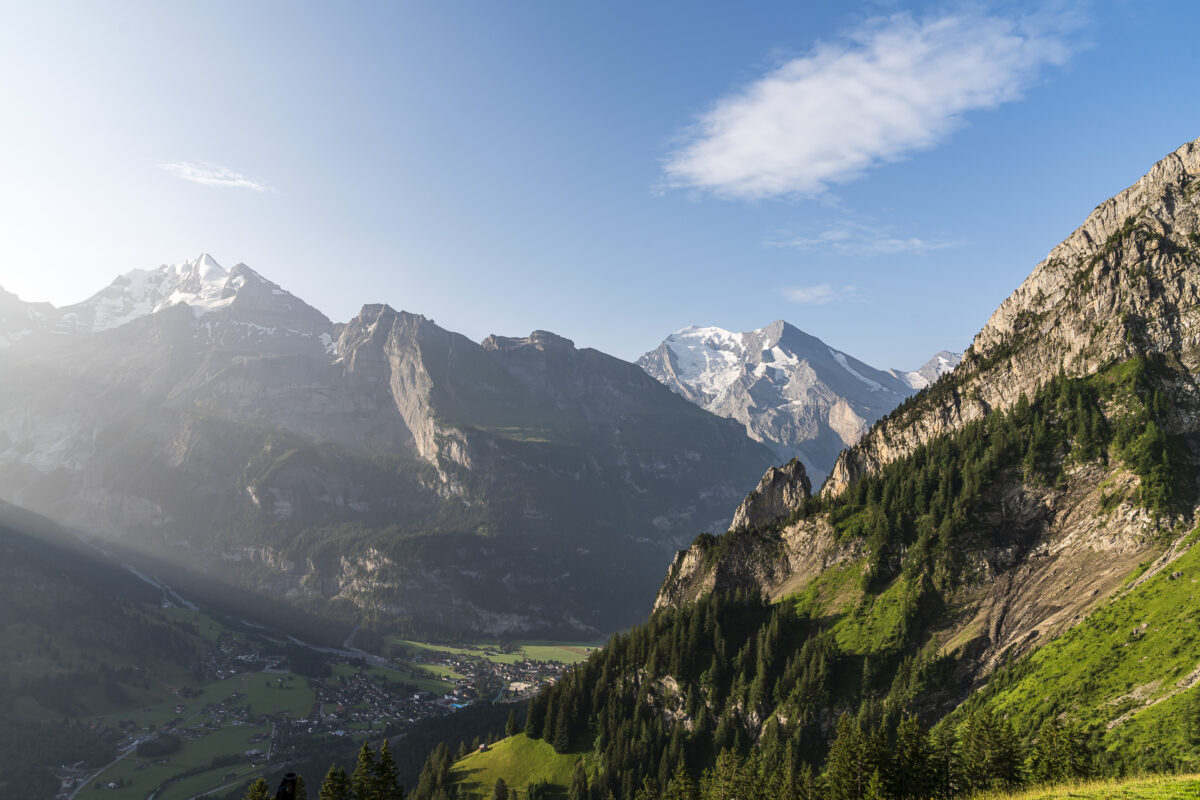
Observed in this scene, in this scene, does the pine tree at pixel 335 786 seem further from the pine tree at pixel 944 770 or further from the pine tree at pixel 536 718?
the pine tree at pixel 536 718

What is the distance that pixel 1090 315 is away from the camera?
129500mm

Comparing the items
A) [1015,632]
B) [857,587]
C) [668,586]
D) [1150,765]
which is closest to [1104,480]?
[1015,632]

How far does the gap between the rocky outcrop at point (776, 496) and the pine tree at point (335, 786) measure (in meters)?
118

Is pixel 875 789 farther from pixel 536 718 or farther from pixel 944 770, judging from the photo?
pixel 536 718

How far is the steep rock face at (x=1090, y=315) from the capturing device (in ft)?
391

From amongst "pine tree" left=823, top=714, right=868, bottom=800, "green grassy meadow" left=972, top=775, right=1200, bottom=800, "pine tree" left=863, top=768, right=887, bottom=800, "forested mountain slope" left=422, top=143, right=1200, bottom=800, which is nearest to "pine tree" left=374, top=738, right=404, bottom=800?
"forested mountain slope" left=422, top=143, right=1200, bottom=800

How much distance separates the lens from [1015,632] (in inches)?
3900

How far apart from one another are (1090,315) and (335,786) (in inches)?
6087

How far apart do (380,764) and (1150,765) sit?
80038 mm

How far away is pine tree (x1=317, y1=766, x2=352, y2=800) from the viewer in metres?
68.1

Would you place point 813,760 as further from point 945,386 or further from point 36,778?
point 36,778

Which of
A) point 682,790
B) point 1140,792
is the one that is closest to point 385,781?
point 682,790

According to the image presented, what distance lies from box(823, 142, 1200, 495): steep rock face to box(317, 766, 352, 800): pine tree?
122514mm

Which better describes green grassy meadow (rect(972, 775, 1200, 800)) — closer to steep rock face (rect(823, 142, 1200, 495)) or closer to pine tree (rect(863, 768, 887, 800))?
pine tree (rect(863, 768, 887, 800))
